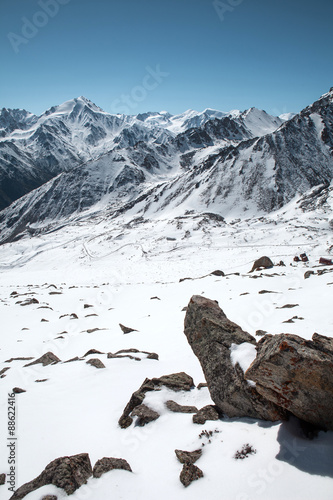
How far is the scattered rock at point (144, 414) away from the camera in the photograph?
6406 mm

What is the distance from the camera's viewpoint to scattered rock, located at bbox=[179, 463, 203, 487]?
441cm

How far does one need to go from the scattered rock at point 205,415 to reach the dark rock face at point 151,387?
4.57 ft

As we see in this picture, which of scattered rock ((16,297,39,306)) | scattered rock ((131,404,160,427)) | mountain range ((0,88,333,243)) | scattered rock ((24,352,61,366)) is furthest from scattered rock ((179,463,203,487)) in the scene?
mountain range ((0,88,333,243))

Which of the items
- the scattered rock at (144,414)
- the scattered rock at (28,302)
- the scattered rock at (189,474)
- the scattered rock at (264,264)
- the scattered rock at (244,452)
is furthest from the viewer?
the scattered rock at (264,264)

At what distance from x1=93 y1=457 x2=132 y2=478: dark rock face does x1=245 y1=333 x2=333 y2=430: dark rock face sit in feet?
→ 9.98

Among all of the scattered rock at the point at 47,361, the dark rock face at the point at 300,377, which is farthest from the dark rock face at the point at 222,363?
the scattered rock at the point at 47,361

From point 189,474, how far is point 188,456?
0.47m

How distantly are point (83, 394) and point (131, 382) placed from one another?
1587mm

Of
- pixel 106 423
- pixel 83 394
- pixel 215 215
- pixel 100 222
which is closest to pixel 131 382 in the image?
pixel 83 394

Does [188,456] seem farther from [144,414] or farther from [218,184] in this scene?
[218,184]

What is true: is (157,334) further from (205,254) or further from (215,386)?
(205,254)

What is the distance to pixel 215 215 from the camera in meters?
92.6

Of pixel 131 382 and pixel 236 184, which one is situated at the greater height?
pixel 236 184

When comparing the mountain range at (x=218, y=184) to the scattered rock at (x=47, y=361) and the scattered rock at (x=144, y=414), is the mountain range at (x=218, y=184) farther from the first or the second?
the scattered rock at (x=144, y=414)
